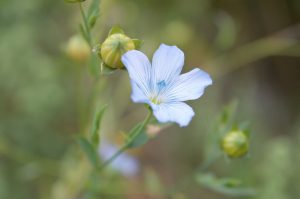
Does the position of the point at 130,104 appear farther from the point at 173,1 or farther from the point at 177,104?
the point at 177,104

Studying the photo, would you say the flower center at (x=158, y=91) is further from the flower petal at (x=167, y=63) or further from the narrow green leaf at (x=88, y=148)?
the narrow green leaf at (x=88, y=148)

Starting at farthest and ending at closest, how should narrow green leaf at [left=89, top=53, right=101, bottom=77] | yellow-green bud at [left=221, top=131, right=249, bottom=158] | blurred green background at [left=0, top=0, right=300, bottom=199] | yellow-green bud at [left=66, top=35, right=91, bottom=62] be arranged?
blurred green background at [left=0, top=0, right=300, bottom=199] → yellow-green bud at [left=66, top=35, right=91, bottom=62] → yellow-green bud at [left=221, top=131, right=249, bottom=158] → narrow green leaf at [left=89, top=53, right=101, bottom=77]

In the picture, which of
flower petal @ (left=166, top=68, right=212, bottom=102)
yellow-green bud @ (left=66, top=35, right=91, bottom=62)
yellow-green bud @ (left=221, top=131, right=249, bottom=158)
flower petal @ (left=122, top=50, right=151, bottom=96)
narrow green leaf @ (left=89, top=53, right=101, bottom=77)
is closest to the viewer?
flower petal @ (left=122, top=50, right=151, bottom=96)

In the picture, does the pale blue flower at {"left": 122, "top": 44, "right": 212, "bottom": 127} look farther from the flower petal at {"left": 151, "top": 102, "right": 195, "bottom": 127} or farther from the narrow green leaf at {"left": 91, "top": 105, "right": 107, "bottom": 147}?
the narrow green leaf at {"left": 91, "top": 105, "right": 107, "bottom": 147}

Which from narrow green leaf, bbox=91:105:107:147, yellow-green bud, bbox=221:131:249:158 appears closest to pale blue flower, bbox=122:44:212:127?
narrow green leaf, bbox=91:105:107:147

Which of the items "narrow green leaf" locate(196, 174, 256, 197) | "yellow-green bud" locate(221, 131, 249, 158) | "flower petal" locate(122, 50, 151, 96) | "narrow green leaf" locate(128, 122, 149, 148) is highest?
"flower petal" locate(122, 50, 151, 96)

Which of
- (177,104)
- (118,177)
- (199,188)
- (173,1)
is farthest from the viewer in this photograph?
(173,1)

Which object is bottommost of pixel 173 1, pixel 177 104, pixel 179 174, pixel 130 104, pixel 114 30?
pixel 179 174

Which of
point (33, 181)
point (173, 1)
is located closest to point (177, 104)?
point (33, 181)

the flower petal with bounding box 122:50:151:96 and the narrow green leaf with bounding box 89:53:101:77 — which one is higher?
the flower petal with bounding box 122:50:151:96
